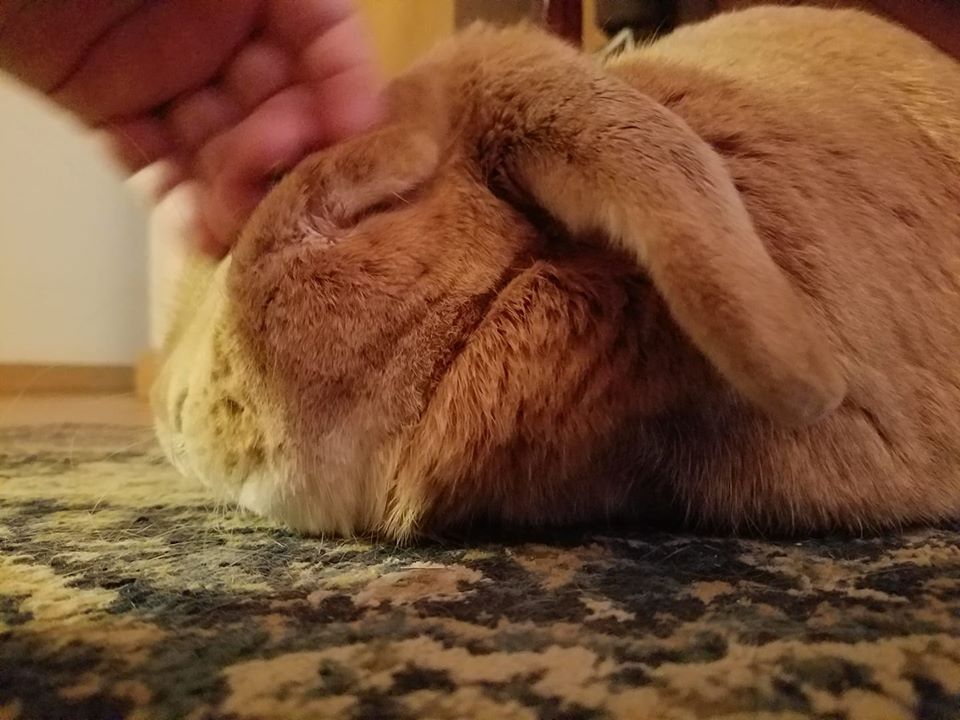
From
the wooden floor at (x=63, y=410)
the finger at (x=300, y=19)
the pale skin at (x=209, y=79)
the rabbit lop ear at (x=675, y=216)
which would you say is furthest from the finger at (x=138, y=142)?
the wooden floor at (x=63, y=410)

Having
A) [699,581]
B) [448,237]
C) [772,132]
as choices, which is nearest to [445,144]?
[448,237]

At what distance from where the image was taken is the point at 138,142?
1.06 m

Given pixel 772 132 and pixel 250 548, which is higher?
pixel 772 132

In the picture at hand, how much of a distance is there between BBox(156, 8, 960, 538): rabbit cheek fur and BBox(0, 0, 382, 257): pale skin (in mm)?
70

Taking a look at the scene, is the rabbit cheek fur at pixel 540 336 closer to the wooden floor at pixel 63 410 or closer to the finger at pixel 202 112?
the finger at pixel 202 112

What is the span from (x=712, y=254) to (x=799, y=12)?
0.74m

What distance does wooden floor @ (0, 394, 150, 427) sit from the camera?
1.74 metres

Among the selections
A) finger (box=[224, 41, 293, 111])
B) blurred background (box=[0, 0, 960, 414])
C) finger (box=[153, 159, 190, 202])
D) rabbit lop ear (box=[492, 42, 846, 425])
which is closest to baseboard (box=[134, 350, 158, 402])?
blurred background (box=[0, 0, 960, 414])

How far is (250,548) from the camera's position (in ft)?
2.89

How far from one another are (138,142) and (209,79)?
10cm

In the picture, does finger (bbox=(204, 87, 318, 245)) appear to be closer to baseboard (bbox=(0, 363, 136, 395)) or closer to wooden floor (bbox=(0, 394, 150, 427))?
baseboard (bbox=(0, 363, 136, 395))

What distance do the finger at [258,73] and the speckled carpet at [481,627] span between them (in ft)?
1.47

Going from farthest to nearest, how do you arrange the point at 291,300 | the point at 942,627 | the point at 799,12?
the point at 799,12 < the point at 291,300 < the point at 942,627

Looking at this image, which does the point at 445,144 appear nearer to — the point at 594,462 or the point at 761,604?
the point at 594,462
